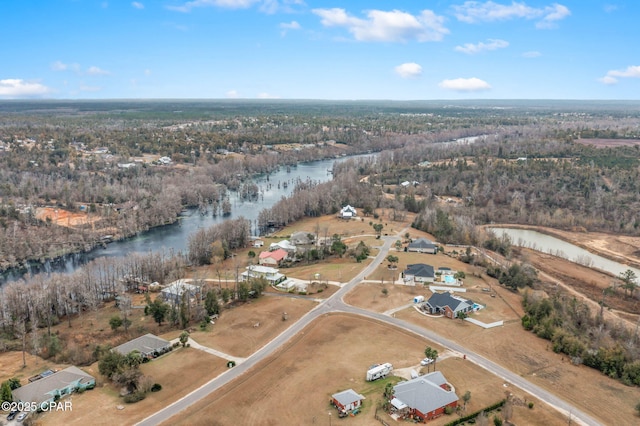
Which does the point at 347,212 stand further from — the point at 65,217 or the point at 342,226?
the point at 65,217

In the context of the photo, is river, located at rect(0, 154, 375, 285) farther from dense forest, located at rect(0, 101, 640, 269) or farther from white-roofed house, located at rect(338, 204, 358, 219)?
white-roofed house, located at rect(338, 204, 358, 219)

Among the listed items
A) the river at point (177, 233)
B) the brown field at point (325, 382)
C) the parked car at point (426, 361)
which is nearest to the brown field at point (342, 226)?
the river at point (177, 233)

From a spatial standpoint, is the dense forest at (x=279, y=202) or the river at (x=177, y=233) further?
the river at (x=177, y=233)

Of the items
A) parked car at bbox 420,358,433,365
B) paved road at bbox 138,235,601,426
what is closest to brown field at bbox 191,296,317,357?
paved road at bbox 138,235,601,426

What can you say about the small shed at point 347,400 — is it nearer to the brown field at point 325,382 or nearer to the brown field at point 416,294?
the brown field at point 325,382

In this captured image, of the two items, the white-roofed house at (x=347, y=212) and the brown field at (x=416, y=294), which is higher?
the white-roofed house at (x=347, y=212)

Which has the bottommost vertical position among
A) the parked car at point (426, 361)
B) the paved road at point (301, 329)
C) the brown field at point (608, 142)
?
the paved road at point (301, 329)

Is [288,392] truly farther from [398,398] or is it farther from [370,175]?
[370,175]

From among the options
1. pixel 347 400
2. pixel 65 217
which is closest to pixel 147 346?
pixel 347 400
